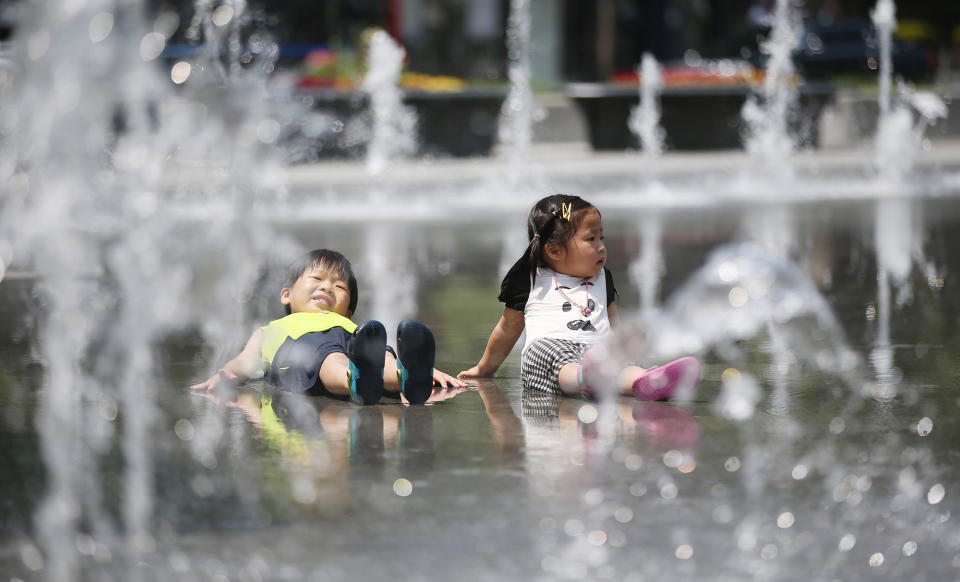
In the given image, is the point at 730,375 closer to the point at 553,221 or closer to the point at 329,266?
the point at 553,221

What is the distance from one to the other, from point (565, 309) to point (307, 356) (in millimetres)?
925

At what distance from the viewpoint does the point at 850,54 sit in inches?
973

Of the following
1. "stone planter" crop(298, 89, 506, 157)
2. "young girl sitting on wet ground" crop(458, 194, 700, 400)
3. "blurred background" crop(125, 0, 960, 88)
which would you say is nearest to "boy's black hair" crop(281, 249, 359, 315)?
"young girl sitting on wet ground" crop(458, 194, 700, 400)

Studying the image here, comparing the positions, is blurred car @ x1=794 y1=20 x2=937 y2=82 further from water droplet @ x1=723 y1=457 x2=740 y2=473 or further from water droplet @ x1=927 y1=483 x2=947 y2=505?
water droplet @ x1=927 y1=483 x2=947 y2=505

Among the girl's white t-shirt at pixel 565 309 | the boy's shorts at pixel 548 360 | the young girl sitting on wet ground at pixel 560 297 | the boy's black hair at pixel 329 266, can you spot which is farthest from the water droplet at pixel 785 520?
the boy's black hair at pixel 329 266

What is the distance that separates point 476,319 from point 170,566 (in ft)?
12.7

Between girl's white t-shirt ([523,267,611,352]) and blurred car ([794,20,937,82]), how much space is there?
64.7ft

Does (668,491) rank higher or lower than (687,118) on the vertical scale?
lower

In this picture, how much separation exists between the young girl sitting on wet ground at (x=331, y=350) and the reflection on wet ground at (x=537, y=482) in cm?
8

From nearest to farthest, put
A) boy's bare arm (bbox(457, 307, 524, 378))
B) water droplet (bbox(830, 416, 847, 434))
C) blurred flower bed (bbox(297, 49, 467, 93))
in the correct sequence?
water droplet (bbox(830, 416, 847, 434))
boy's bare arm (bbox(457, 307, 524, 378))
blurred flower bed (bbox(297, 49, 467, 93))

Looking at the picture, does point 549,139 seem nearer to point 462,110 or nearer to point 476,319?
point 462,110

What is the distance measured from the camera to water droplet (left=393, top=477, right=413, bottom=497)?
3.88 metres

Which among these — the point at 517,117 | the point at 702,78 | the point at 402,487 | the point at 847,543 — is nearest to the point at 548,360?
the point at 402,487

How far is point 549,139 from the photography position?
20.3 meters
